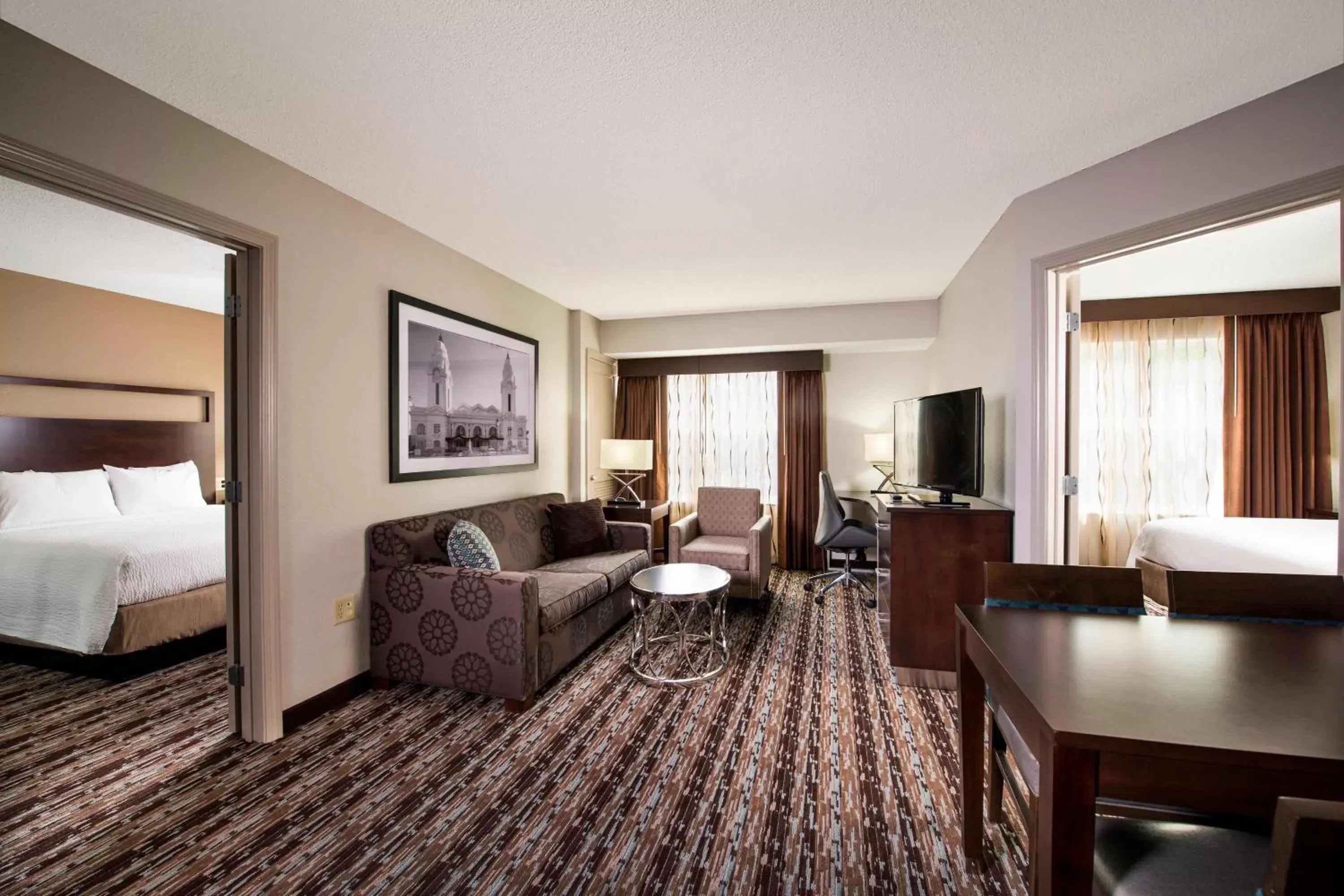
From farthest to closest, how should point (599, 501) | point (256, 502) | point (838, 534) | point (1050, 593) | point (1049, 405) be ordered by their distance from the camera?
point (838, 534) → point (599, 501) → point (1049, 405) → point (256, 502) → point (1050, 593)

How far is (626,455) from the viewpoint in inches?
192

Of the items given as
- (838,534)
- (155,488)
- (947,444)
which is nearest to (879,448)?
(838,534)

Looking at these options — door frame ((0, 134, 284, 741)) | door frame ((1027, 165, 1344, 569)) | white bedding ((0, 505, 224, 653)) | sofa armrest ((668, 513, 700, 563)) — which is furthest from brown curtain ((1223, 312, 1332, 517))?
white bedding ((0, 505, 224, 653))

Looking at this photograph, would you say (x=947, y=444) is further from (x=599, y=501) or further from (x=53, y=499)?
(x=53, y=499)

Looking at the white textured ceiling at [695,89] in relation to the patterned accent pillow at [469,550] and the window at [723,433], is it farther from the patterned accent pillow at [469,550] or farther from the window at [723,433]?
the window at [723,433]

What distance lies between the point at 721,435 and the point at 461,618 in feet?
11.9

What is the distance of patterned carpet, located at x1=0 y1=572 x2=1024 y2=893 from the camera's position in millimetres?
1486

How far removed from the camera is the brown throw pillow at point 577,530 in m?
3.77

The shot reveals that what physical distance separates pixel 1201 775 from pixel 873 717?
169cm

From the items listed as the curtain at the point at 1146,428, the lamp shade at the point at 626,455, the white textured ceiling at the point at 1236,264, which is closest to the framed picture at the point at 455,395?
the lamp shade at the point at 626,455

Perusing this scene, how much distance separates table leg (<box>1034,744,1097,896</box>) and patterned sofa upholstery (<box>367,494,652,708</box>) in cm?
201

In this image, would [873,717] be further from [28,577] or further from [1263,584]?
[28,577]

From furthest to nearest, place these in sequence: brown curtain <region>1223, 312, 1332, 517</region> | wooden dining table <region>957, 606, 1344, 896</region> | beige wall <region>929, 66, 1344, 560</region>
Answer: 1. brown curtain <region>1223, 312, 1332, 517</region>
2. beige wall <region>929, 66, 1344, 560</region>
3. wooden dining table <region>957, 606, 1344, 896</region>

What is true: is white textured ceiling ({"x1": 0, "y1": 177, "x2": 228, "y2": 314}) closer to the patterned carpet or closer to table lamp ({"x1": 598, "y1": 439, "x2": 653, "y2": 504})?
the patterned carpet
